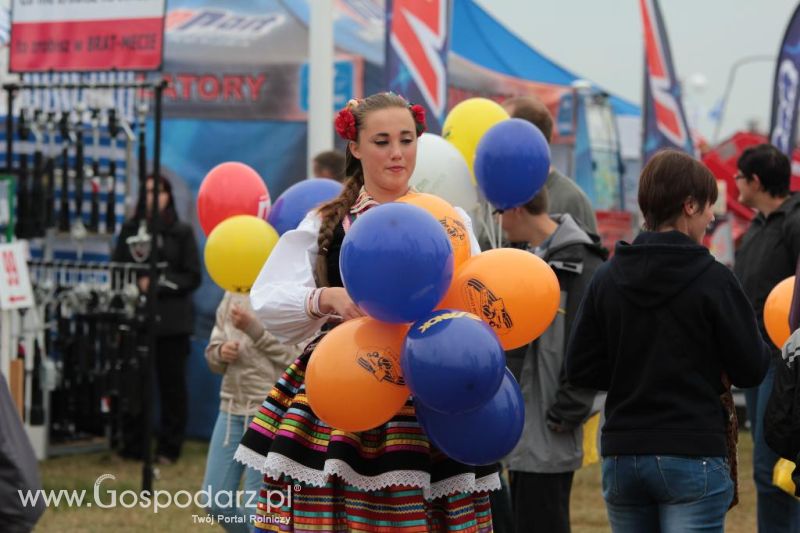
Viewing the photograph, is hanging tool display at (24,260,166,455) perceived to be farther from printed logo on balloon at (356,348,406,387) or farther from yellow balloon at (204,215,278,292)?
printed logo on balloon at (356,348,406,387)

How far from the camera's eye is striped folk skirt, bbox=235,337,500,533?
10.2ft

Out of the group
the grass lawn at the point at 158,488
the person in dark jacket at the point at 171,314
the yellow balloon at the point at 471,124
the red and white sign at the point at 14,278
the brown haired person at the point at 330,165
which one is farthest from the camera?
the person in dark jacket at the point at 171,314

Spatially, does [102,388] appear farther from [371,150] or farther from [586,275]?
[371,150]

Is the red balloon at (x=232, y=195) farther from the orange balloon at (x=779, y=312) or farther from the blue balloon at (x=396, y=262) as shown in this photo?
the orange balloon at (x=779, y=312)

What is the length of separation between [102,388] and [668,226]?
5.59m

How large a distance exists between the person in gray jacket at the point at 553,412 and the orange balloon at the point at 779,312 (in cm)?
65

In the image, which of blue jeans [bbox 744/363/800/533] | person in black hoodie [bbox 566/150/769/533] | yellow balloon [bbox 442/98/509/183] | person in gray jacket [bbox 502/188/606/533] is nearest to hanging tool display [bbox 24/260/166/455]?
yellow balloon [bbox 442/98/509/183]

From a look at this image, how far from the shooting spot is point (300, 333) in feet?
10.9

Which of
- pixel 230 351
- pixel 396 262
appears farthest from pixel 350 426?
pixel 230 351

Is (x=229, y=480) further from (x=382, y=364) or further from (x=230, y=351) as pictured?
(x=382, y=364)

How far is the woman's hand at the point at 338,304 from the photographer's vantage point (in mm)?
3170

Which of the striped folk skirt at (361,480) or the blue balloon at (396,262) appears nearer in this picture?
the blue balloon at (396,262)

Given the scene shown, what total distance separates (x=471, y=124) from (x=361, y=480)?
2.18 metres

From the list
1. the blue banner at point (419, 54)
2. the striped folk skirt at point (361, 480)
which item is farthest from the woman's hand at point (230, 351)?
the blue banner at point (419, 54)
